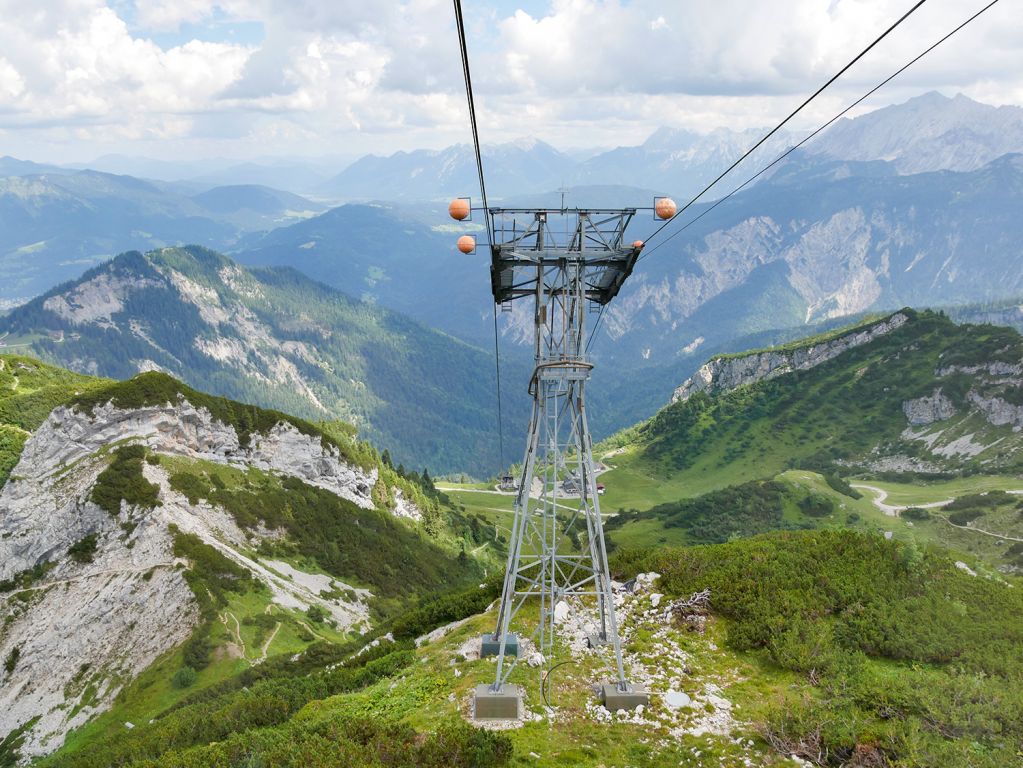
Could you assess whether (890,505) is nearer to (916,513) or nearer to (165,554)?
(916,513)

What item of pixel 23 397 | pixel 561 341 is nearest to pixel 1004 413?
pixel 561 341

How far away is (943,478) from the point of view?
7087 inches

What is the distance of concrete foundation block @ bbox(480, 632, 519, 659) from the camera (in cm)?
2950

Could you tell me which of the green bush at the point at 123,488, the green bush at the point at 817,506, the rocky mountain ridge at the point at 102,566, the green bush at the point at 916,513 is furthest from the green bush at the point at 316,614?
the green bush at the point at 916,513

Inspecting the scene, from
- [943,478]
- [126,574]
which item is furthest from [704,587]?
[943,478]

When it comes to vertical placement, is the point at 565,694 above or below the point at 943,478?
above

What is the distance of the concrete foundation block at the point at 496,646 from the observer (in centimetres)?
2950

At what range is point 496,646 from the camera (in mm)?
30859

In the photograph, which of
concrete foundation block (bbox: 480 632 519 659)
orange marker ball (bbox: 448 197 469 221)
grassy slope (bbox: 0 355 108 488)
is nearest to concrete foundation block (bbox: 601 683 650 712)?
concrete foundation block (bbox: 480 632 519 659)

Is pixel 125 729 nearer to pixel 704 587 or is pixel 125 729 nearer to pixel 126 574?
pixel 126 574

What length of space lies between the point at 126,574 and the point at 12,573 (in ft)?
60.3

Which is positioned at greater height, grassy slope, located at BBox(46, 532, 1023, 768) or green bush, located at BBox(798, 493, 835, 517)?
grassy slope, located at BBox(46, 532, 1023, 768)

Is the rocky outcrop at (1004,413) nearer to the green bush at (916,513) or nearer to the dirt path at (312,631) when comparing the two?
the green bush at (916,513)

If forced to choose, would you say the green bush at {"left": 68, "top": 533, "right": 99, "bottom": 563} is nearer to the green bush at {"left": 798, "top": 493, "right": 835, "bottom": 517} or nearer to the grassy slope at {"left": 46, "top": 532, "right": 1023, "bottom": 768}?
the grassy slope at {"left": 46, "top": 532, "right": 1023, "bottom": 768}
